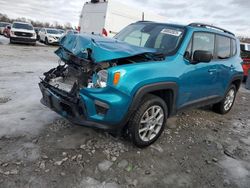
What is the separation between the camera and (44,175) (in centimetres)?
294

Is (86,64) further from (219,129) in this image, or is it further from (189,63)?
(219,129)

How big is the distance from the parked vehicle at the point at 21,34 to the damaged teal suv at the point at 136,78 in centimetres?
1782

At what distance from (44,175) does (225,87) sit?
4.05 m

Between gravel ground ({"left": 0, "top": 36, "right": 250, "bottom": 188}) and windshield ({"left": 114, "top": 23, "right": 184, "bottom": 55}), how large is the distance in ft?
4.76

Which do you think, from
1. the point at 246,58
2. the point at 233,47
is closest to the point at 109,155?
the point at 233,47

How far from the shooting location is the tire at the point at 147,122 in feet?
11.4

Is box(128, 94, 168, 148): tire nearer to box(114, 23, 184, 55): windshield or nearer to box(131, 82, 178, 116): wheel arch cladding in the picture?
box(131, 82, 178, 116): wheel arch cladding

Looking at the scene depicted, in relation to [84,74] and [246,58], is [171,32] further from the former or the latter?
[246,58]

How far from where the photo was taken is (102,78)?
322 centimetres

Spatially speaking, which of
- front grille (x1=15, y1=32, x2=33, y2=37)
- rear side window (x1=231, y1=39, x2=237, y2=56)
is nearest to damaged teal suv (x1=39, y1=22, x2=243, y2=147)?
rear side window (x1=231, y1=39, x2=237, y2=56)

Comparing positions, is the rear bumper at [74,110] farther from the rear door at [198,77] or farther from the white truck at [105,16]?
the white truck at [105,16]

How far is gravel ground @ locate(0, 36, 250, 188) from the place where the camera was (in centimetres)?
299

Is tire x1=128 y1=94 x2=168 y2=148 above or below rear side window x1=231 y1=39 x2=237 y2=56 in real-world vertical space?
below

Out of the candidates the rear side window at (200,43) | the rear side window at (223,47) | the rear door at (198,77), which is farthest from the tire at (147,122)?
the rear side window at (223,47)
